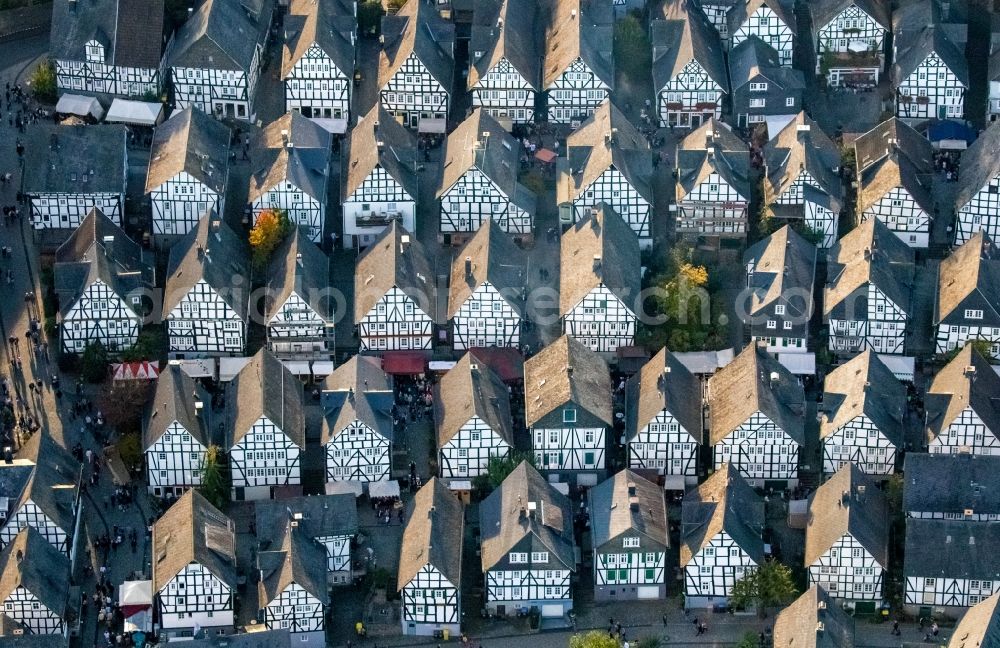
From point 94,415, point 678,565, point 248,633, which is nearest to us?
Answer: point 248,633

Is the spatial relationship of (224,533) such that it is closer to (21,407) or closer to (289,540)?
(289,540)

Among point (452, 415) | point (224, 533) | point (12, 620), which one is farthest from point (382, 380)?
point (12, 620)

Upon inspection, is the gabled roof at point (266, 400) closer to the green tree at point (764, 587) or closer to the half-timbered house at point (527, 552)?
the half-timbered house at point (527, 552)

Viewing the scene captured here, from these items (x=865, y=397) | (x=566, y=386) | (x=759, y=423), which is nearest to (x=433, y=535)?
(x=566, y=386)

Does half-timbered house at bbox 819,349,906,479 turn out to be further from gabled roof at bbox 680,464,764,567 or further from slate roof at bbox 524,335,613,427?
→ slate roof at bbox 524,335,613,427

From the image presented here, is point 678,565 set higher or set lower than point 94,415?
lower

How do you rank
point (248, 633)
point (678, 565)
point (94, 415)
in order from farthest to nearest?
point (94, 415), point (678, 565), point (248, 633)

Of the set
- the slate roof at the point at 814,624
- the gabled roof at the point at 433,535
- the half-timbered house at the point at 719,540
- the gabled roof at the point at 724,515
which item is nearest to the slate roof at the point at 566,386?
the gabled roof at the point at 433,535
